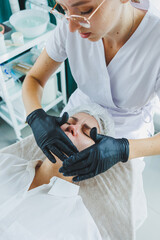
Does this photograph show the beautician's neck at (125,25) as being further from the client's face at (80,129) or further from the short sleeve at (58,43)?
the client's face at (80,129)

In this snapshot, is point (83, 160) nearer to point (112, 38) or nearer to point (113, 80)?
point (113, 80)

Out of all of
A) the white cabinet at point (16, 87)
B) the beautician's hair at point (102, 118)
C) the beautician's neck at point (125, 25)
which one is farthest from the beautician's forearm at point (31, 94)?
the beautician's neck at point (125, 25)

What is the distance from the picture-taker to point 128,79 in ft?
3.75

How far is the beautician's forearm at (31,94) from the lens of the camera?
49.4 inches

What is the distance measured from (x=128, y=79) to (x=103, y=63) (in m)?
0.16

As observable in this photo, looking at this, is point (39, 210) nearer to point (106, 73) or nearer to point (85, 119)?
point (85, 119)

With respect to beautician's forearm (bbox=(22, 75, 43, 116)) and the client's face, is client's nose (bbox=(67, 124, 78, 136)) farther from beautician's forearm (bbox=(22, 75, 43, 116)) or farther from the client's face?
beautician's forearm (bbox=(22, 75, 43, 116))

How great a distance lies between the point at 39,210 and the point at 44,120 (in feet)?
1.41

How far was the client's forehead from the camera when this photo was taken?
4.09 feet

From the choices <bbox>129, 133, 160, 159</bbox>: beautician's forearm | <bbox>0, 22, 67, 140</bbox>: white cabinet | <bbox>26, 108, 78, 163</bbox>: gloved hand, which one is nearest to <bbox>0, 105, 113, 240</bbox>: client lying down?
<bbox>26, 108, 78, 163</bbox>: gloved hand

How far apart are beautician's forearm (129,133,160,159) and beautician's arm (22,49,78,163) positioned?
274mm

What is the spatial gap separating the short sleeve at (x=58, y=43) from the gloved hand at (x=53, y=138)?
1.41ft

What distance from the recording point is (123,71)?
1147 millimetres

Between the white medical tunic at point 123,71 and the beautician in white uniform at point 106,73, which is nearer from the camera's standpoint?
the beautician in white uniform at point 106,73
